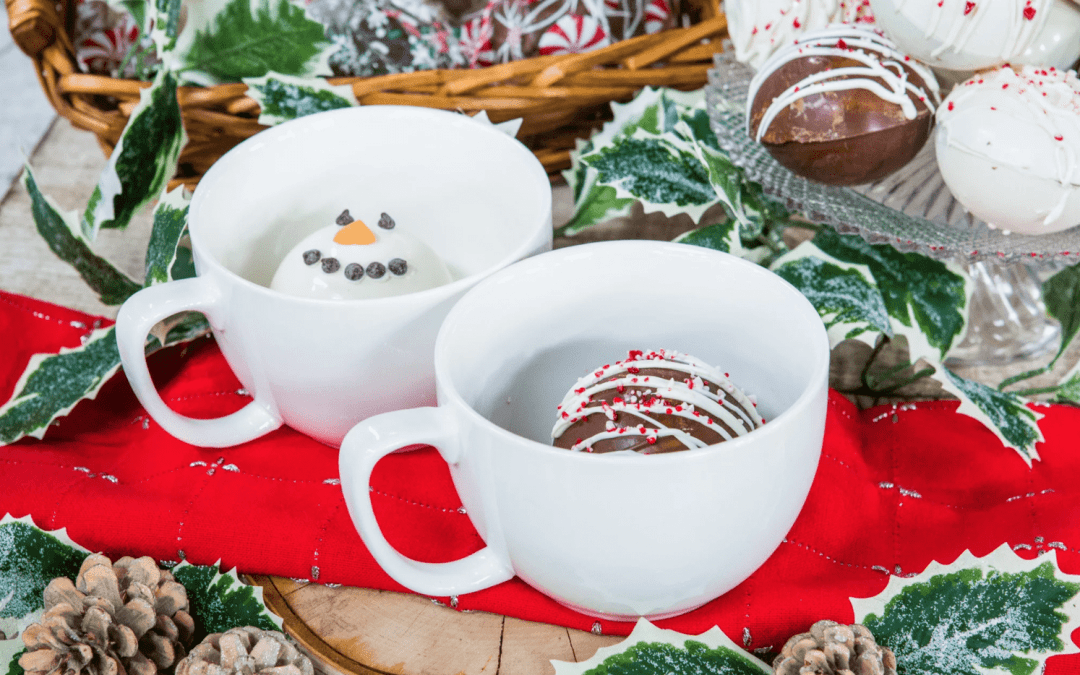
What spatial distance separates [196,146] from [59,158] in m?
0.25

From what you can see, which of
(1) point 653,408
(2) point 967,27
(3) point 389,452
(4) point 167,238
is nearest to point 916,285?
(2) point 967,27

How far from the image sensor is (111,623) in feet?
1.45

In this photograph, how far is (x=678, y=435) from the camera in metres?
0.43

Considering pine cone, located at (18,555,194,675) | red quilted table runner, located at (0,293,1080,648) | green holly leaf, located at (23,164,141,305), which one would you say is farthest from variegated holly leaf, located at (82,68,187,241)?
pine cone, located at (18,555,194,675)

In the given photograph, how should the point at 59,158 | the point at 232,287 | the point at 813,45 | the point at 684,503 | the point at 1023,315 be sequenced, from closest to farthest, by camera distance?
1. the point at 684,503
2. the point at 232,287
3. the point at 813,45
4. the point at 1023,315
5. the point at 59,158

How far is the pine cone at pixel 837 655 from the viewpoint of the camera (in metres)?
0.41

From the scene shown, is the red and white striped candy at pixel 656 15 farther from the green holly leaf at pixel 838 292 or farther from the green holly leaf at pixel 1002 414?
the green holly leaf at pixel 1002 414

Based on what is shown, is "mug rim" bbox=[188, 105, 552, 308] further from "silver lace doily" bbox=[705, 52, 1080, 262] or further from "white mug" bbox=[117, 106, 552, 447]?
Answer: "silver lace doily" bbox=[705, 52, 1080, 262]

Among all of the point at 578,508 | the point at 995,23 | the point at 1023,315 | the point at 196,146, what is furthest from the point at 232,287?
the point at 1023,315

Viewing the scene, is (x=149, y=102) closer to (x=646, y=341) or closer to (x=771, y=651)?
(x=646, y=341)

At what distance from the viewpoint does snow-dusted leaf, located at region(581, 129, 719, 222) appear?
662mm

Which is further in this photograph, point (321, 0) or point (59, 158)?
point (59, 158)

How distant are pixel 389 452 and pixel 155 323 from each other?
6.4 inches

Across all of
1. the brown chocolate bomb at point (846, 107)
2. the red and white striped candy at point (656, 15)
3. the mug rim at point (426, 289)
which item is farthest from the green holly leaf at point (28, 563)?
the red and white striped candy at point (656, 15)
